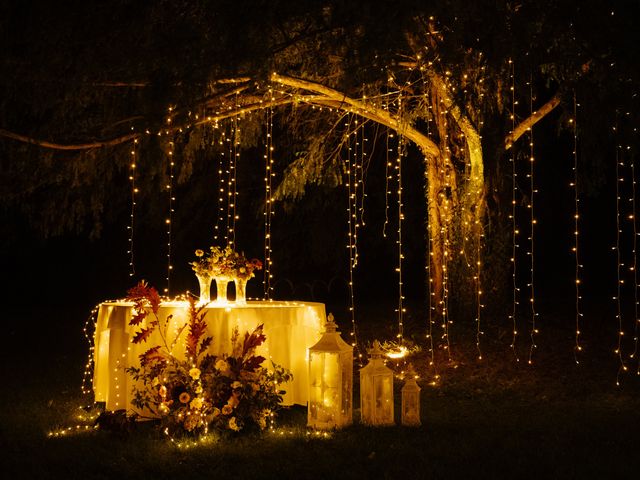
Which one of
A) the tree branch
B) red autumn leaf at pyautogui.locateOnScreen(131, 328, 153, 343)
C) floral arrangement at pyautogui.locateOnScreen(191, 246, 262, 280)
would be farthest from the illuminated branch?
red autumn leaf at pyautogui.locateOnScreen(131, 328, 153, 343)

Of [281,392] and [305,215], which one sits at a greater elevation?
[305,215]

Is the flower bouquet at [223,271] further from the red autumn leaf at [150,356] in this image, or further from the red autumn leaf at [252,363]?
the red autumn leaf at [252,363]

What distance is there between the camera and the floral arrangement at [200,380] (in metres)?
5.25

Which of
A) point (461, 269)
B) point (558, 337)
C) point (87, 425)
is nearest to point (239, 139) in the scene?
point (461, 269)

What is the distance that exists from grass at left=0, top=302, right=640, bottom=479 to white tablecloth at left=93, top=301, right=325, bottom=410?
13.9 inches

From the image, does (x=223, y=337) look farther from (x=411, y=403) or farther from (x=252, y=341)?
(x=411, y=403)

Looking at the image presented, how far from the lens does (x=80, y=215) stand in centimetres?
1091

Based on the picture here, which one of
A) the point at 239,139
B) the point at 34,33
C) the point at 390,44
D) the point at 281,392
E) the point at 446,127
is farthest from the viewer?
the point at 239,139

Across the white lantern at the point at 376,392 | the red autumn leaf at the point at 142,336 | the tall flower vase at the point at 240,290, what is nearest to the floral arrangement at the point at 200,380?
the red autumn leaf at the point at 142,336

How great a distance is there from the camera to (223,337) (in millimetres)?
5746

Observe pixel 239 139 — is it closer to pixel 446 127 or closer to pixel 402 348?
pixel 446 127

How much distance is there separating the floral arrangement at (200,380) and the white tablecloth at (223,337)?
9cm

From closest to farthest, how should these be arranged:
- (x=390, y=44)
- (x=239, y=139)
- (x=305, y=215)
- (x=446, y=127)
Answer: (x=390, y=44) < (x=446, y=127) < (x=239, y=139) < (x=305, y=215)

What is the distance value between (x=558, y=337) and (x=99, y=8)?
6.38 metres
